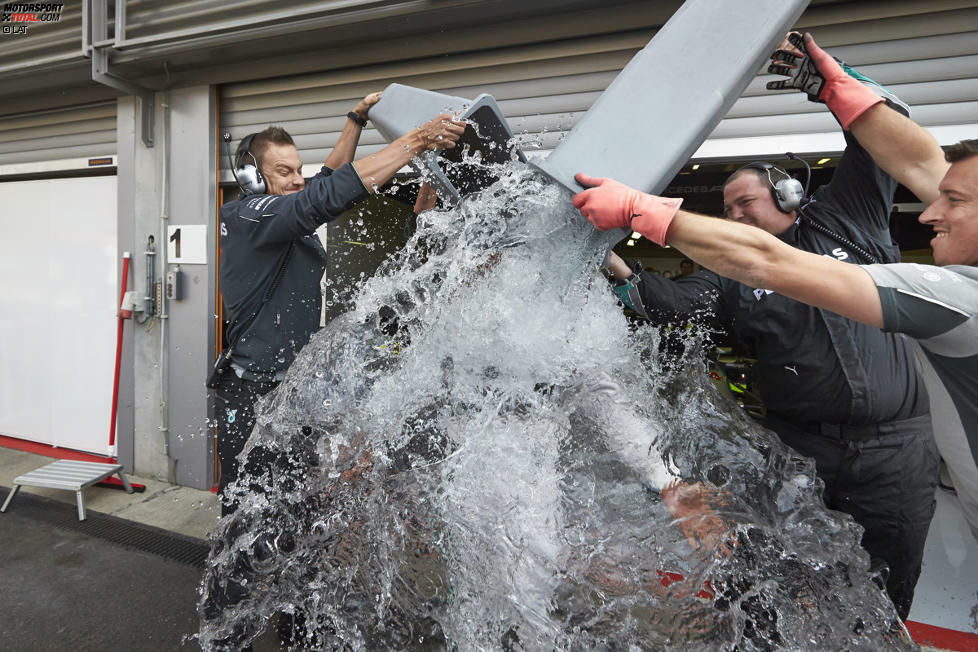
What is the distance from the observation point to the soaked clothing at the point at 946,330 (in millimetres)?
1172

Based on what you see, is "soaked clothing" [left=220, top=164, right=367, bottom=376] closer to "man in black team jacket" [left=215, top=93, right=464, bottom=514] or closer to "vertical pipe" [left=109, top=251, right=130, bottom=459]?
"man in black team jacket" [left=215, top=93, right=464, bottom=514]

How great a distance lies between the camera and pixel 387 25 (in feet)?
10.6

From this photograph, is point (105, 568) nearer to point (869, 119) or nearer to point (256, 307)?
point (256, 307)

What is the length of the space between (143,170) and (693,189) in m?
4.87

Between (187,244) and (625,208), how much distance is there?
3.99 metres

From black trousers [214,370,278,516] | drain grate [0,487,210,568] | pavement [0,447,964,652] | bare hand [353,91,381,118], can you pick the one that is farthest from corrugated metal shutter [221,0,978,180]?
drain grate [0,487,210,568]

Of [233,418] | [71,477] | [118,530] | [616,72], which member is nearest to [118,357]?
[71,477]

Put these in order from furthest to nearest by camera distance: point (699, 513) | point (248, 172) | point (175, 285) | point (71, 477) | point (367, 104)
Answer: point (175, 285), point (71, 477), point (248, 172), point (367, 104), point (699, 513)

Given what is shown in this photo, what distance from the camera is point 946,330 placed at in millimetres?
1192

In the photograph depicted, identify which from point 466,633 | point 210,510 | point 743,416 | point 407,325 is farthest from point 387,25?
point 210,510

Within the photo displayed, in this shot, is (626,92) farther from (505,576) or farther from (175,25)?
(175,25)

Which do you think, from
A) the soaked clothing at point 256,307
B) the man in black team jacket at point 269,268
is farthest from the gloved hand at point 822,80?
the soaked clothing at point 256,307

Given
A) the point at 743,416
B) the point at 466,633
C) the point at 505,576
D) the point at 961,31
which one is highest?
the point at 961,31

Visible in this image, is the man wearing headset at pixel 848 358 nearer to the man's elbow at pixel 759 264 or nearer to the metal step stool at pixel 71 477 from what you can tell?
the man's elbow at pixel 759 264
